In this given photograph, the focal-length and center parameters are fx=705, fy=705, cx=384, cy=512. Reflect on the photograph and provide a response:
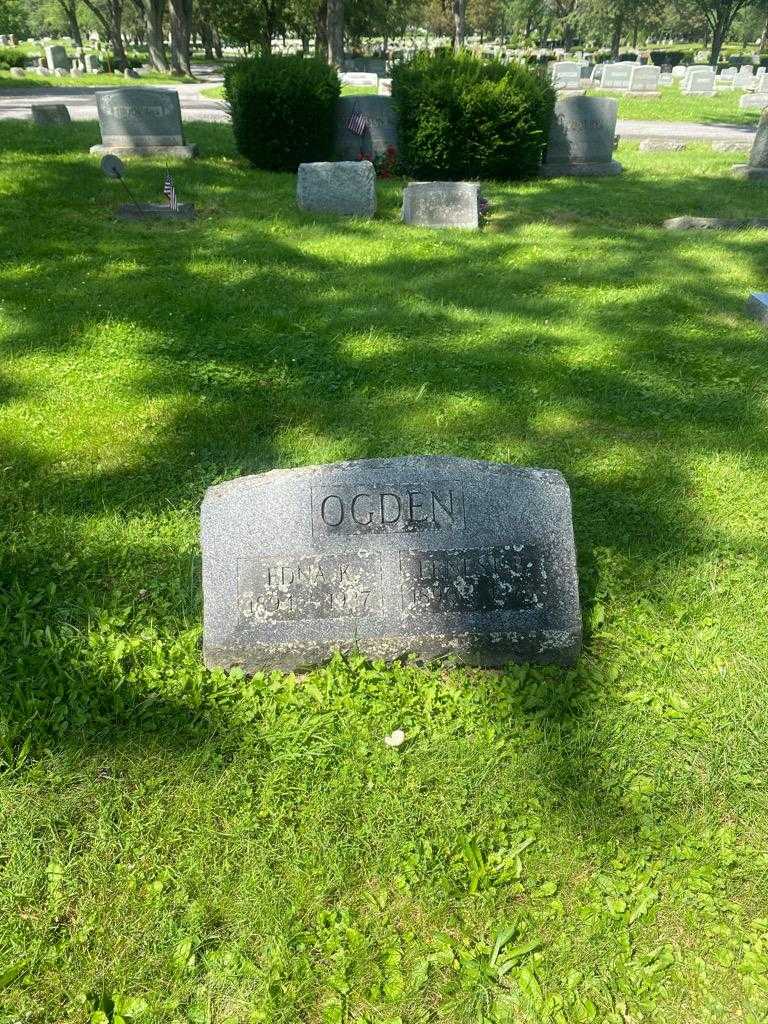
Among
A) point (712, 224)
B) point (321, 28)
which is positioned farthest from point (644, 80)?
point (712, 224)

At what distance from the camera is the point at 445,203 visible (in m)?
8.91

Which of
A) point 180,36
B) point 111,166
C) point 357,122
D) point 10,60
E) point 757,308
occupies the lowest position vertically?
point 757,308

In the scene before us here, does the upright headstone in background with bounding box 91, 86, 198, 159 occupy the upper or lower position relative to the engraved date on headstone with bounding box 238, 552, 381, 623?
upper

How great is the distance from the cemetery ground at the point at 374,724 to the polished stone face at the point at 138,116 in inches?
304

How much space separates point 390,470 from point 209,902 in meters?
1.57

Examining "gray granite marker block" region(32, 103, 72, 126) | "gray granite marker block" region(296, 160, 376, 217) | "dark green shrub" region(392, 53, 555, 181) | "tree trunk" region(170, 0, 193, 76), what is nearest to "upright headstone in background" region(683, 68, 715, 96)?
"tree trunk" region(170, 0, 193, 76)

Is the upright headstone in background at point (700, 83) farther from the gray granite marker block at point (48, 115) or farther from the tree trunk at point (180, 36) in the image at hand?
the gray granite marker block at point (48, 115)

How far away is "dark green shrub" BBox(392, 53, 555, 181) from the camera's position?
11.4 metres

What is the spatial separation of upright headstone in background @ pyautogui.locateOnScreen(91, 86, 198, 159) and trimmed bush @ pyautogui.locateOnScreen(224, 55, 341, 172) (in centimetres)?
105

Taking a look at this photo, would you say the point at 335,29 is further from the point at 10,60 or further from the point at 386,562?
the point at 386,562

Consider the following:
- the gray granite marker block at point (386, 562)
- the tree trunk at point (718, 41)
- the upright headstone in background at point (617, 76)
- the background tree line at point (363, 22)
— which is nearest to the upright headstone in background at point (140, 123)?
the background tree line at point (363, 22)

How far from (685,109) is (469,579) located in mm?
26545

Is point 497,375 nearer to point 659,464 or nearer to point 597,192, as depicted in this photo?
point 659,464

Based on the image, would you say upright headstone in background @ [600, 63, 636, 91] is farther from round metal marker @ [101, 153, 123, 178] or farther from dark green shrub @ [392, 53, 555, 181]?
round metal marker @ [101, 153, 123, 178]
